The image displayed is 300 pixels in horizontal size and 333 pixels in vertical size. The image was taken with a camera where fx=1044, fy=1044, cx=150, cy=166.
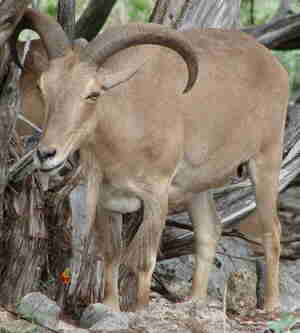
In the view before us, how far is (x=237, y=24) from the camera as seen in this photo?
430 inches

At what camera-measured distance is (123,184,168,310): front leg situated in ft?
27.5

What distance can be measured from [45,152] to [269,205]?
10.1 feet

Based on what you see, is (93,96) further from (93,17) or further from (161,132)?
(93,17)

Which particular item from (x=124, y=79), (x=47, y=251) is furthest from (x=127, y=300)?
(x=124, y=79)

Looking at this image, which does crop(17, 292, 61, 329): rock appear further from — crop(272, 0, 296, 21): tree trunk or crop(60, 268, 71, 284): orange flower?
crop(272, 0, 296, 21): tree trunk

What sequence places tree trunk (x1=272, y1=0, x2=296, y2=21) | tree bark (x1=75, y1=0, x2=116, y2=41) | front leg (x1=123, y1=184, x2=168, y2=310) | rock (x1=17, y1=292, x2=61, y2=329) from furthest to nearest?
1. tree trunk (x1=272, y1=0, x2=296, y2=21)
2. tree bark (x1=75, y1=0, x2=116, y2=41)
3. front leg (x1=123, y1=184, x2=168, y2=310)
4. rock (x1=17, y1=292, x2=61, y2=329)

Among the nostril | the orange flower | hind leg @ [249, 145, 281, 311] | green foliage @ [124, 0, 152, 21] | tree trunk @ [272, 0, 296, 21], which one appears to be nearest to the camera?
the nostril

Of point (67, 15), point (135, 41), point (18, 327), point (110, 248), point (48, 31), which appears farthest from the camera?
point (67, 15)

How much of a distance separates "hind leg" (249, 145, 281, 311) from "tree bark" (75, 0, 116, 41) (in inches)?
85.3

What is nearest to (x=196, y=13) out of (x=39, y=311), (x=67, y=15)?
(x=67, y=15)

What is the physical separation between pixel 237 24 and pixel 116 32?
3.37 meters

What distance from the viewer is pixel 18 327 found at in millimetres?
6785

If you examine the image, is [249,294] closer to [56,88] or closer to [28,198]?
[28,198]

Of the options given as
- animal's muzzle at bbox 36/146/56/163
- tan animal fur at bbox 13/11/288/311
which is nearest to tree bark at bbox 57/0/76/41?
tan animal fur at bbox 13/11/288/311
